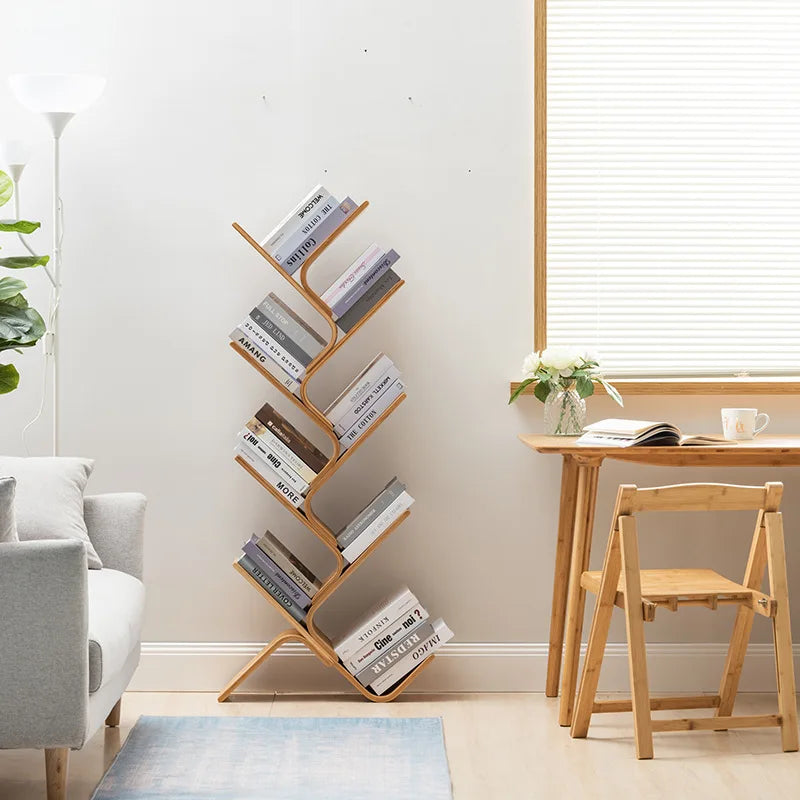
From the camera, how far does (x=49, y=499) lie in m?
2.85

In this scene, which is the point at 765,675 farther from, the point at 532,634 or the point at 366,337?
the point at 366,337

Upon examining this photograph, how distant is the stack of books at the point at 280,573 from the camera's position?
10.5 ft

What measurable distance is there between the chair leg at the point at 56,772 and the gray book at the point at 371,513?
42.6 inches

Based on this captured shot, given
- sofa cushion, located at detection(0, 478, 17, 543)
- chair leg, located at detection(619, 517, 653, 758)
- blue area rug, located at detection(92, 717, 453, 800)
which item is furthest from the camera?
chair leg, located at detection(619, 517, 653, 758)

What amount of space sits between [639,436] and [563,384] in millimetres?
401

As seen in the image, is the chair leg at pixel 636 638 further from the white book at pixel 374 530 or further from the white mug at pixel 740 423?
the white book at pixel 374 530

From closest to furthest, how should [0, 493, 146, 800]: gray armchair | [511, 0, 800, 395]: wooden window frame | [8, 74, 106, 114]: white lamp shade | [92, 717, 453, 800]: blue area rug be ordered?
[0, 493, 146, 800]: gray armchair
[92, 717, 453, 800]: blue area rug
[8, 74, 106, 114]: white lamp shade
[511, 0, 800, 395]: wooden window frame

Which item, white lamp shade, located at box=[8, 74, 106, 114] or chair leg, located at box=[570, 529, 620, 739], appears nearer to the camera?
chair leg, located at box=[570, 529, 620, 739]

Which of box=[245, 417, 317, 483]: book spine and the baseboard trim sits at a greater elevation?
box=[245, 417, 317, 483]: book spine

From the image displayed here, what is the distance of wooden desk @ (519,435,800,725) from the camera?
289cm

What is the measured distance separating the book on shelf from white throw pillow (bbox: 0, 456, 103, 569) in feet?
1.76

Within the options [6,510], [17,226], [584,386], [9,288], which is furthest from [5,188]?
[584,386]

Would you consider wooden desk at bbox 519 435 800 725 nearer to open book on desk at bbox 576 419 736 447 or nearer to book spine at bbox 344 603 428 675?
open book on desk at bbox 576 419 736 447

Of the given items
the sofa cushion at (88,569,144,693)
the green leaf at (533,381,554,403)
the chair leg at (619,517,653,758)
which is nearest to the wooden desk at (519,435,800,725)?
the green leaf at (533,381,554,403)
